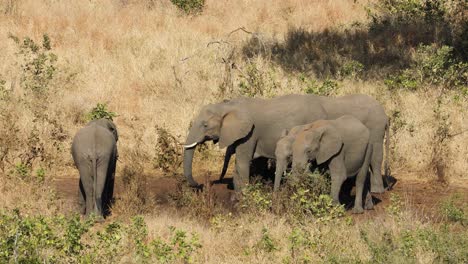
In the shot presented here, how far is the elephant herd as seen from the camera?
11523mm

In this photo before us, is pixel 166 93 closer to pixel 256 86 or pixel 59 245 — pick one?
pixel 256 86

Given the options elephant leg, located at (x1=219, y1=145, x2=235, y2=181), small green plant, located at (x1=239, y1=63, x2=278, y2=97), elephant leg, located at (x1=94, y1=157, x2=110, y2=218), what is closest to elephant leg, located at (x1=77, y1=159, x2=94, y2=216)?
elephant leg, located at (x1=94, y1=157, x2=110, y2=218)

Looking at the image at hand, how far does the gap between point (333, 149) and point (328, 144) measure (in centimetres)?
9

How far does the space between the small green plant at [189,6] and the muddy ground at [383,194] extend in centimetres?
982

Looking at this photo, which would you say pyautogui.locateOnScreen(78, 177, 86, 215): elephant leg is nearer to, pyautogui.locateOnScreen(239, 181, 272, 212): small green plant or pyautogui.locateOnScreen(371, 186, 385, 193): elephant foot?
pyautogui.locateOnScreen(239, 181, 272, 212): small green plant

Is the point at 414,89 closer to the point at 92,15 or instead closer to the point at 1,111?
the point at 1,111

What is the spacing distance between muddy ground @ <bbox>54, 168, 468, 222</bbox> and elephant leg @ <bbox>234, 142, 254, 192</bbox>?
33 centimetres

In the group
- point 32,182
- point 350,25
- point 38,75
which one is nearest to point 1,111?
point 38,75

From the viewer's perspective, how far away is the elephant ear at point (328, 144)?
12.0m

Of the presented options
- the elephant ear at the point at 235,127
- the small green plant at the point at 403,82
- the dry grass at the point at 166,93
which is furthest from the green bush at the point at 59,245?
the small green plant at the point at 403,82

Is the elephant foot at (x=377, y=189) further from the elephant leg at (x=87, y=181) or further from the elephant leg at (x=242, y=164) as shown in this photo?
the elephant leg at (x=87, y=181)

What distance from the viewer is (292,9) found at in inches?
950

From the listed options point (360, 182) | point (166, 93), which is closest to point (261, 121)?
point (360, 182)

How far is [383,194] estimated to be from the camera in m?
13.6
